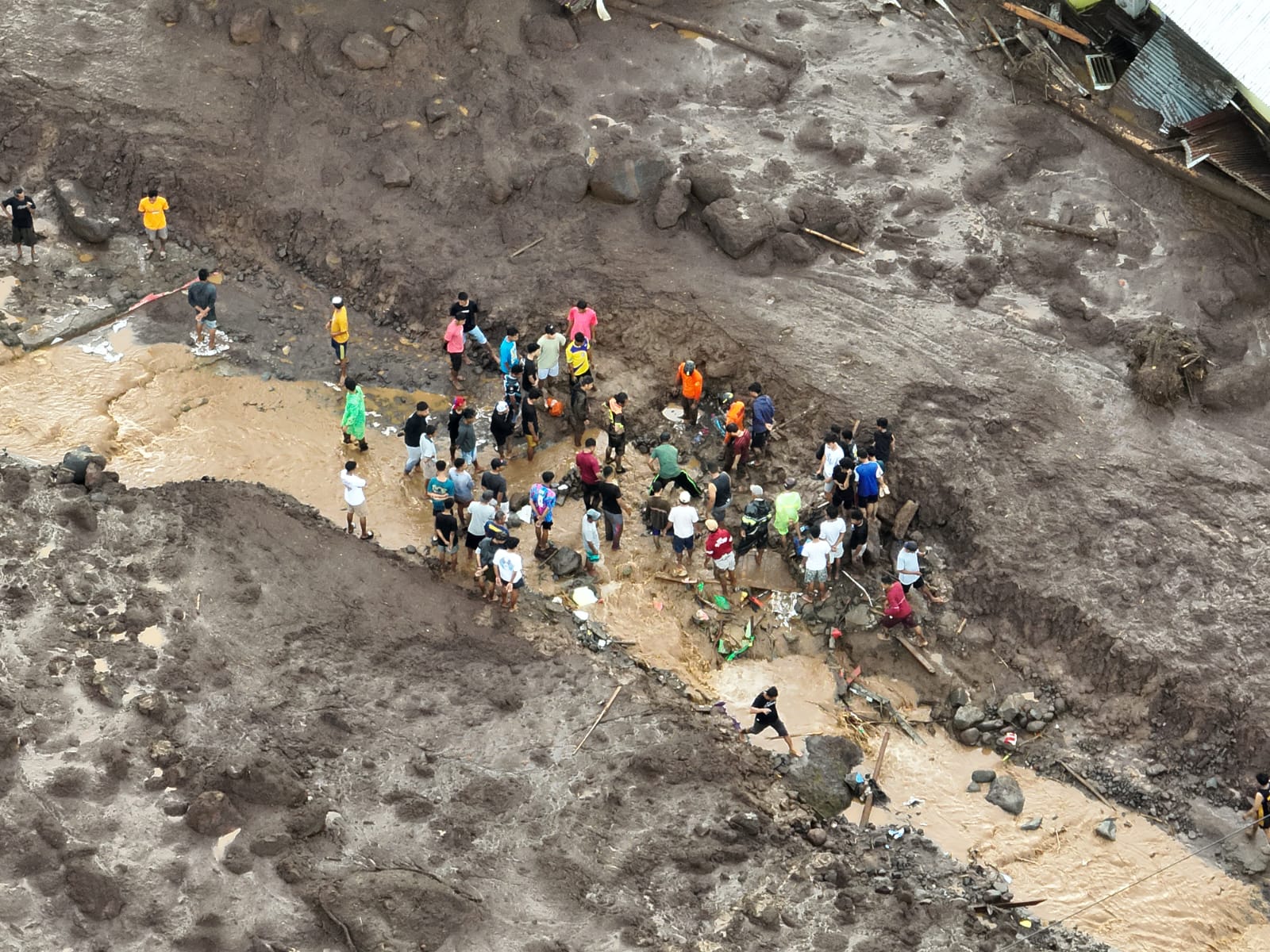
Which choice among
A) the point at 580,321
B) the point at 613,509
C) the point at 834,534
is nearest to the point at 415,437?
the point at 613,509

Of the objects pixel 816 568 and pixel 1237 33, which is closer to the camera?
pixel 816 568

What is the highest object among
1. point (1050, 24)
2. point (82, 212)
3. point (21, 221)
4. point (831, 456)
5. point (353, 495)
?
point (1050, 24)

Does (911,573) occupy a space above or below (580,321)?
above

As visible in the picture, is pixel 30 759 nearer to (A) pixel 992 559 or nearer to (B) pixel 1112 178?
(A) pixel 992 559

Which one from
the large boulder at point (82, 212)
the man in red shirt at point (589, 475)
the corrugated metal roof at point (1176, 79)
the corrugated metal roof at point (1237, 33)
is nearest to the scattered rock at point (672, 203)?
the man in red shirt at point (589, 475)

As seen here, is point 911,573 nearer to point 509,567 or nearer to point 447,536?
point 509,567

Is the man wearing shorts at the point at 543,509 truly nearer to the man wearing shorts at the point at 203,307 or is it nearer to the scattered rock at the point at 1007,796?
the man wearing shorts at the point at 203,307

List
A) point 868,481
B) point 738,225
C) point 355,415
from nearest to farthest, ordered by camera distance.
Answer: point 868,481
point 355,415
point 738,225
